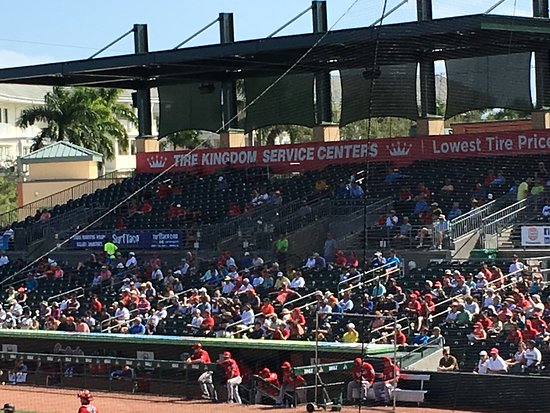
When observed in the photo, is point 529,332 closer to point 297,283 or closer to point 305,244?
point 297,283

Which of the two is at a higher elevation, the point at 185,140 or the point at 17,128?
the point at 17,128

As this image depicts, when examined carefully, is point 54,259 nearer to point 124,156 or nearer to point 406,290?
point 406,290

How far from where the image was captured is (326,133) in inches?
1444

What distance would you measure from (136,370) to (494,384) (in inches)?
300

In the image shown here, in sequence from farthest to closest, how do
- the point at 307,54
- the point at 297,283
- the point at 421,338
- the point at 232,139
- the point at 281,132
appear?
the point at 281,132, the point at 232,139, the point at 307,54, the point at 297,283, the point at 421,338

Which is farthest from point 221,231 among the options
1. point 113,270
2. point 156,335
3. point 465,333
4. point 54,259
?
point 465,333

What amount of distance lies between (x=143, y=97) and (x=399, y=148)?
1043 cm

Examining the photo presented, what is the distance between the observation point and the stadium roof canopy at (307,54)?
2825cm

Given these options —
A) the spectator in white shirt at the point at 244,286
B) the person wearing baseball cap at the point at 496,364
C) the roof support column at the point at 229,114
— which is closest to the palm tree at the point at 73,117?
the roof support column at the point at 229,114

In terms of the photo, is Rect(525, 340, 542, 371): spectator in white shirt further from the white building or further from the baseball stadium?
the white building

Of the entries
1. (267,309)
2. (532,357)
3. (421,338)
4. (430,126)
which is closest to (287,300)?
(267,309)

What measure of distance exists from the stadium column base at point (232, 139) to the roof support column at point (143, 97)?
122 inches

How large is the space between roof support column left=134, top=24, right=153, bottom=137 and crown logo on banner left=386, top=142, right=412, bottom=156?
30.7 ft

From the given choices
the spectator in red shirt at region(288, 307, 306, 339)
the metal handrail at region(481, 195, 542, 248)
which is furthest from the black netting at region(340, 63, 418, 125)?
the spectator in red shirt at region(288, 307, 306, 339)
